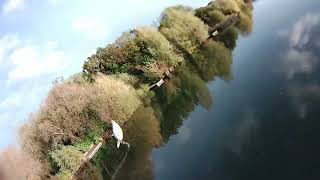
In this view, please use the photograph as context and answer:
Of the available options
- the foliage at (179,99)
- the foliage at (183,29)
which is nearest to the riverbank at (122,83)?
the foliage at (183,29)

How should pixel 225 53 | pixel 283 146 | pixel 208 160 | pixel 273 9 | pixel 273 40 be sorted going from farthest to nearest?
pixel 273 9 → pixel 225 53 → pixel 273 40 → pixel 208 160 → pixel 283 146

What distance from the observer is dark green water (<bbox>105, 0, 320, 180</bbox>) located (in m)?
27.0

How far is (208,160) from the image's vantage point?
31219 mm

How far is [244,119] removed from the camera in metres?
34.7

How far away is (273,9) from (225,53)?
58.9 feet

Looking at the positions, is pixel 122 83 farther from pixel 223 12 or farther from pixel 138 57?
pixel 223 12

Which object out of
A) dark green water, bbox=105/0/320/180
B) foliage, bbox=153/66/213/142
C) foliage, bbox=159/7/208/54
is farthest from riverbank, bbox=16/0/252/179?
dark green water, bbox=105/0/320/180

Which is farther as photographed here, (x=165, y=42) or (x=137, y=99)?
(x=165, y=42)

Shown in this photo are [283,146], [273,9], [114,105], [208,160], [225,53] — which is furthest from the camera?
[273,9]

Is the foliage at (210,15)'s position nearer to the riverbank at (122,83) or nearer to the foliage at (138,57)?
the riverbank at (122,83)

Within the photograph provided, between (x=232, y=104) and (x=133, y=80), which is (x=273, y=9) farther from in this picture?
(x=232, y=104)

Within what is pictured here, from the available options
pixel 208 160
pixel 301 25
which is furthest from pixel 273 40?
pixel 208 160

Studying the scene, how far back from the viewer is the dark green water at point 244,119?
1064 inches

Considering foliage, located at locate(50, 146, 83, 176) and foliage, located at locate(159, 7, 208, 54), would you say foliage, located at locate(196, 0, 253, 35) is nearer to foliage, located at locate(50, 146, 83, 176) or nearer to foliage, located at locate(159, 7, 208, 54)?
foliage, located at locate(159, 7, 208, 54)
